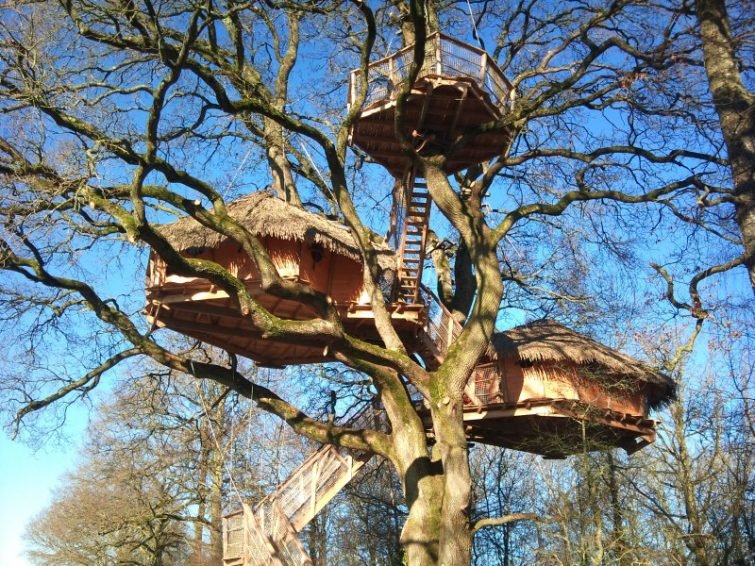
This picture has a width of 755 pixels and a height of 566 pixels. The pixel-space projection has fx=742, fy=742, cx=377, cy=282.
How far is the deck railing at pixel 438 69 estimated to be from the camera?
11820 mm

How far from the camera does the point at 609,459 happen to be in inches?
562

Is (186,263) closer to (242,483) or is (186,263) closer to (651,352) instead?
(651,352)

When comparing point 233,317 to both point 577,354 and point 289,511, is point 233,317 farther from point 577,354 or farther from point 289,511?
point 577,354

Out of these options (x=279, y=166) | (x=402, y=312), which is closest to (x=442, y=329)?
(x=402, y=312)

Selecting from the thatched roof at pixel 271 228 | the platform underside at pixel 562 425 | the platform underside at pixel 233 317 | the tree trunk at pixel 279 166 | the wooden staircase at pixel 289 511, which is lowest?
the wooden staircase at pixel 289 511

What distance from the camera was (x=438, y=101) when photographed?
12023mm

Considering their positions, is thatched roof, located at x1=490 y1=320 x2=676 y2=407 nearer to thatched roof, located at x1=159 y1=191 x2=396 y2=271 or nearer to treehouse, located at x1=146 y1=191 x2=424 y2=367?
treehouse, located at x1=146 y1=191 x2=424 y2=367

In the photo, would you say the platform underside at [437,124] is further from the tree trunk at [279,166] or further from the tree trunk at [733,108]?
the tree trunk at [733,108]

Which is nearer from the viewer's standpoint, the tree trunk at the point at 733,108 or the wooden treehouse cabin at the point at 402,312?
the tree trunk at the point at 733,108

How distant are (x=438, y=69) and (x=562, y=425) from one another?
22.9 feet

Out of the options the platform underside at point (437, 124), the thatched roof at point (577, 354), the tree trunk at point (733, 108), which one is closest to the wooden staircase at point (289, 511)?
the thatched roof at point (577, 354)

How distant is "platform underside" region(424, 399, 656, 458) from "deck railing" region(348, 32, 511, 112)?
5.41 meters

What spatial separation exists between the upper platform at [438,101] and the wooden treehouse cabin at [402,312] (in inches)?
1.0

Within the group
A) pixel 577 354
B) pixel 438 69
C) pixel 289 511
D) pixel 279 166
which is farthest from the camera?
pixel 279 166
